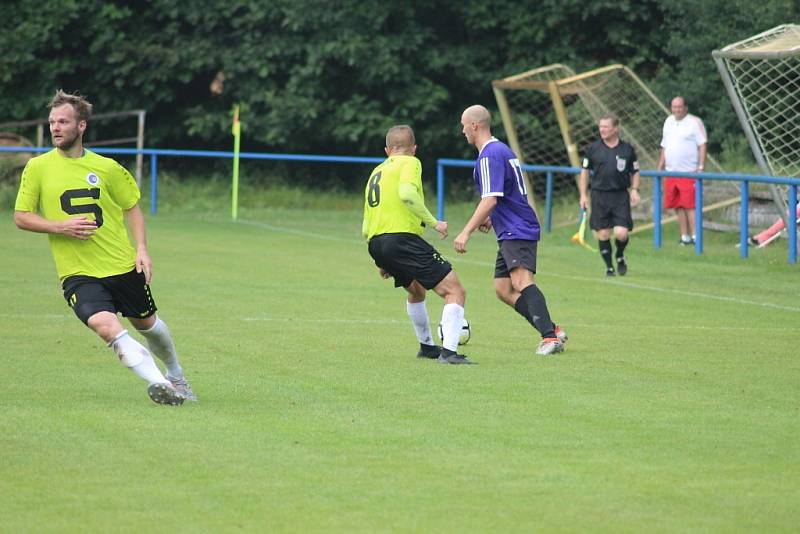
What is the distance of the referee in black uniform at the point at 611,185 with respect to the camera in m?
17.5

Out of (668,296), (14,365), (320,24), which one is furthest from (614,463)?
(320,24)

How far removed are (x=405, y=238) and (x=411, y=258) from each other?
0.48 feet

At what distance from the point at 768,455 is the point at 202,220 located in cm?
1976

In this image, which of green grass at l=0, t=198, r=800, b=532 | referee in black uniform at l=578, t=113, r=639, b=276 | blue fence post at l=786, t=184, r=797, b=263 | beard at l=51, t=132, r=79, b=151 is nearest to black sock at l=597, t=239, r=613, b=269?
referee in black uniform at l=578, t=113, r=639, b=276

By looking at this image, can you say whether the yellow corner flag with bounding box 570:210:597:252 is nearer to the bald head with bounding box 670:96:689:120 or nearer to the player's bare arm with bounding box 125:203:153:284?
the bald head with bounding box 670:96:689:120

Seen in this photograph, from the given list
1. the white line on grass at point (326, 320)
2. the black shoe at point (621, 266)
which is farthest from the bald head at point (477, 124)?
the black shoe at point (621, 266)

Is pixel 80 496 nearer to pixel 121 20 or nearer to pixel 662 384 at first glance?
pixel 662 384

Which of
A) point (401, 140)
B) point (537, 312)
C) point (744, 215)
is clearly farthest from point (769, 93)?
point (401, 140)

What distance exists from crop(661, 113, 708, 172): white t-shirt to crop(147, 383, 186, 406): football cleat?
13962 mm

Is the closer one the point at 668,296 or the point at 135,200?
the point at 135,200

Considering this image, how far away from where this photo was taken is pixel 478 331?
1262cm

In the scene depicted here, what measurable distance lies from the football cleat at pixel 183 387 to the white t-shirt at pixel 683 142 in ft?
44.8

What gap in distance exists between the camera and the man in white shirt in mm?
21281

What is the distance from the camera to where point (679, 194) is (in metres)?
21.2
